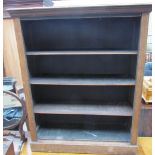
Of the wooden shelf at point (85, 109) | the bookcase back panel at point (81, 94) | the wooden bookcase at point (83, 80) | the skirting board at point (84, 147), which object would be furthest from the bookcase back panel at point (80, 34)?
the skirting board at point (84, 147)

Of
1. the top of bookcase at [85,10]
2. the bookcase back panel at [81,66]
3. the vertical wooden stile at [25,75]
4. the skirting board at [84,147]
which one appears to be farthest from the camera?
the bookcase back panel at [81,66]

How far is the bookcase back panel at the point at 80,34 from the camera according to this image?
1593mm

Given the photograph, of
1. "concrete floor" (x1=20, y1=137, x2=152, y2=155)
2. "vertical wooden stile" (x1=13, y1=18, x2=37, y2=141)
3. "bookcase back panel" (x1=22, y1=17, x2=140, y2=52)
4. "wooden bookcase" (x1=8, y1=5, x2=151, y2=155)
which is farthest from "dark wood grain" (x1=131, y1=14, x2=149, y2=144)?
"vertical wooden stile" (x1=13, y1=18, x2=37, y2=141)

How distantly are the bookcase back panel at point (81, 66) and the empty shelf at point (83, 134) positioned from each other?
0.56 m

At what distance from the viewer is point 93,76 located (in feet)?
5.50

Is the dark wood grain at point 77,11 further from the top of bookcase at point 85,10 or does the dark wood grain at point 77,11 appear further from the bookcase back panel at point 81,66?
the bookcase back panel at point 81,66

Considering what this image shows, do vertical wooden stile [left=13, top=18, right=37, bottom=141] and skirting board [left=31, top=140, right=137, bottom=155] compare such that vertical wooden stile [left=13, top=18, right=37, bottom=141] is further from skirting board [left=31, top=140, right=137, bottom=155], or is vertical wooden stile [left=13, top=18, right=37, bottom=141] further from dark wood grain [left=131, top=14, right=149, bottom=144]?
dark wood grain [left=131, top=14, right=149, bottom=144]

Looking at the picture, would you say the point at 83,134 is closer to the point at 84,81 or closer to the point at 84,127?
the point at 84,127

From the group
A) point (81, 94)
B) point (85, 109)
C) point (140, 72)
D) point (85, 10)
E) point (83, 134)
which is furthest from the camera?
point (81, 94)

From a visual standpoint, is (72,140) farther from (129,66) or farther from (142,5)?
(142,5)

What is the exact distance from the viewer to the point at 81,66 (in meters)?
1.76

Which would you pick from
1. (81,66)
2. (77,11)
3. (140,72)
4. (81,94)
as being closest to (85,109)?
(81,94)

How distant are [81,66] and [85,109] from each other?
0.41 m

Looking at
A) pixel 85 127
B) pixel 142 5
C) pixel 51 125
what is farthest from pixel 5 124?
pixel 142 5
